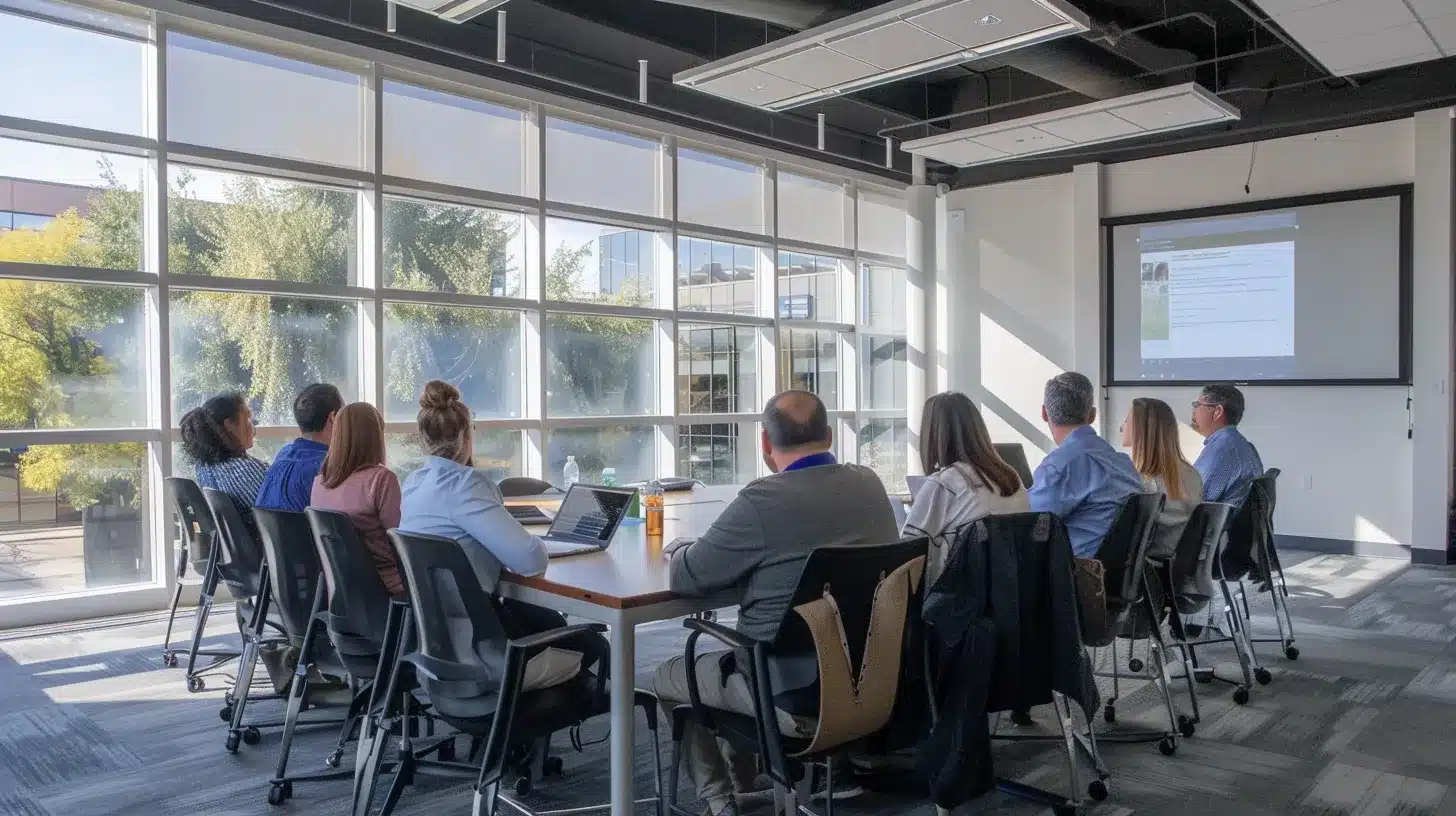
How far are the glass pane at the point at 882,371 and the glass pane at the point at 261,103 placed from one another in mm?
5141

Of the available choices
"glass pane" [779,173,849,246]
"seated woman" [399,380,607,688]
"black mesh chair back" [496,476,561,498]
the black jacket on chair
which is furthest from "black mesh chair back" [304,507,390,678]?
"glass pane" [779,173,849,246]

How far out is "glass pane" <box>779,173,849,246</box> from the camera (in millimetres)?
8945

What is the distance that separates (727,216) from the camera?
332 inches

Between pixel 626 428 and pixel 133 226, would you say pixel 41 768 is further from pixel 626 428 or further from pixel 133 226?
pixel 626 428

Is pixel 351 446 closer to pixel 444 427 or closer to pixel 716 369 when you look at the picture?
pixel 444 427

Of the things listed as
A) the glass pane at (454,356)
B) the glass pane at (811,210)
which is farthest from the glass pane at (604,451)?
the glass pane at (811,210)

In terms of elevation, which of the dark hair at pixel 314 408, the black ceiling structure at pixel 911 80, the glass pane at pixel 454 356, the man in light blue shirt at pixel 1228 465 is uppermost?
the black ceiling structure at pixel 911 80

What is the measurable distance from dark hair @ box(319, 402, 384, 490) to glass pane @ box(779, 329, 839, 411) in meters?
6.01

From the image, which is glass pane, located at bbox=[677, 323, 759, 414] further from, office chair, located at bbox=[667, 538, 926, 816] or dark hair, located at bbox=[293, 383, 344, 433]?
office chair, located at bbox=[667, 538, 926, 816]

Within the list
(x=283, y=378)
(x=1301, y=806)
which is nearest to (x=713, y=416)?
(x=283, y=378)

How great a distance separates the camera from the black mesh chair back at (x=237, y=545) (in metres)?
3.63

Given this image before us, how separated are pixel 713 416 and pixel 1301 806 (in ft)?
19.2

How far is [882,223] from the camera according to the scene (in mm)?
9859

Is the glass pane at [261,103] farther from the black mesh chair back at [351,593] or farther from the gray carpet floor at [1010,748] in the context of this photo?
the black mesh chair back at [351,593]
